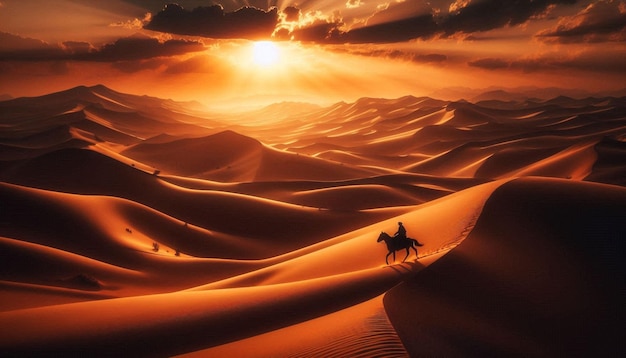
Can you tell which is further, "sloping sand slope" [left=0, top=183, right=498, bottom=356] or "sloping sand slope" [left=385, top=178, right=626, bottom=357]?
"sloping sand slope" [left=0, top=183, right=498, bottom=356]

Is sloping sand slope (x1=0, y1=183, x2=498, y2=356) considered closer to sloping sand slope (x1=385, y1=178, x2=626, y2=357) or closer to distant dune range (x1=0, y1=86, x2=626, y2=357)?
distant dune range (x1=0, y1=86, x2=626, y2=357)

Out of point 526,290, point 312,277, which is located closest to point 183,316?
point 312,277

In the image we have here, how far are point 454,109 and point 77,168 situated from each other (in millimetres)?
116275

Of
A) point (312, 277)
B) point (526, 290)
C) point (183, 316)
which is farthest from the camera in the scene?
point (312, 277)

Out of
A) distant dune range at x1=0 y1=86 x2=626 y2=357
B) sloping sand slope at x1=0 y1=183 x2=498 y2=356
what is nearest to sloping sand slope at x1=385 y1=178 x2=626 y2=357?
distant dune range at x1=0 y1=86 x2=626 y2=357

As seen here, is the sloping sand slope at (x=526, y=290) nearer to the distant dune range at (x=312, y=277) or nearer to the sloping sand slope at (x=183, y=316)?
the distant dune range at (x=312, y=277)

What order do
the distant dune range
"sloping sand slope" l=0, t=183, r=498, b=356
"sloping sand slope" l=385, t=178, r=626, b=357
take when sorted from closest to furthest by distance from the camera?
"sloping sand slope" l=385, t=178, r=626, b=357
the distant dune range
"sloping sand slope" l=0, t=183, r=498, b=356

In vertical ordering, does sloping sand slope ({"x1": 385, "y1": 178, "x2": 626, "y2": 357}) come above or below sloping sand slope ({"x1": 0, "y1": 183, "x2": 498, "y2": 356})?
below

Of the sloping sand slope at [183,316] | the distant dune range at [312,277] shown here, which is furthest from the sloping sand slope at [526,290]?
the sloping sand slope at [183,316]

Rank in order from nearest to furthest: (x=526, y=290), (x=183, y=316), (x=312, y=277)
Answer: (x=526, y=290) → (x=183, y=316) → (x=312, y=277)

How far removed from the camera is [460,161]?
6788 centimetres

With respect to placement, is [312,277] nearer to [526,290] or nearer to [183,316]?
[183,316]

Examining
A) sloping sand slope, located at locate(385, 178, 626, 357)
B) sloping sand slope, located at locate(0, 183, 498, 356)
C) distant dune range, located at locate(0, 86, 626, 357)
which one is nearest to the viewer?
sloping sand slope, located at locate(385, 178, 626, 357)

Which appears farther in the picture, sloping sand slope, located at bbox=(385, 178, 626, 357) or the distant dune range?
the distant dune range
